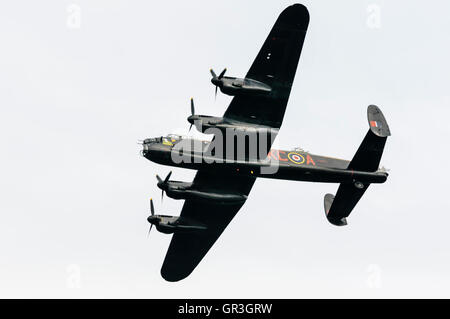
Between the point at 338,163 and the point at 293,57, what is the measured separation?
7.02 m

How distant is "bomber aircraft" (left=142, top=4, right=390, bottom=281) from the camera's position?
3212 centimetres

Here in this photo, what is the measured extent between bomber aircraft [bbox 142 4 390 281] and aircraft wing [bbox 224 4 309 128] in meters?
0.05

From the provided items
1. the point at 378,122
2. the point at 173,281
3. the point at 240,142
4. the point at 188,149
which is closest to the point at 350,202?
the point at 378,122

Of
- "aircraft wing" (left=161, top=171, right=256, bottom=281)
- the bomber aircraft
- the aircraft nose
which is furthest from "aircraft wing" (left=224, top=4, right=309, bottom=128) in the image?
the aircraft nose

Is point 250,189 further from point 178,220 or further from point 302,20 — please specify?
point 302,20

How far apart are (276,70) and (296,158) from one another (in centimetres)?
554

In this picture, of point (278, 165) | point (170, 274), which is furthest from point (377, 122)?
point (170, 274)

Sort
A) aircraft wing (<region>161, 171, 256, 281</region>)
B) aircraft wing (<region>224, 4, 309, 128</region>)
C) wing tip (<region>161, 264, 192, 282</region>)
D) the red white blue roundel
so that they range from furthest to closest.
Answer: wing tip (<region>161, 264, 192, 282</region>) → aircraft wing (<region>161, 171, 256, 281</region>) → the red white blue roundel → aircraft wing (<region>224, 4, 309, 128</region>)

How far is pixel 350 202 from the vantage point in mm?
36219

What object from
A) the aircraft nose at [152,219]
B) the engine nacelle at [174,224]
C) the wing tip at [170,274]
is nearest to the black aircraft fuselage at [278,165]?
the aircraft nose at [152,219]

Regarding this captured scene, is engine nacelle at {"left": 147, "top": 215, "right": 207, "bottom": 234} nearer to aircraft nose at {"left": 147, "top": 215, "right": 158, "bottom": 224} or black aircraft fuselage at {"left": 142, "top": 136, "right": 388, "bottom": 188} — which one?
aircraft nose at {"left": 147, "top": 215, "right": 158, "bottom": 224}

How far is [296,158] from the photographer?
1387 inches

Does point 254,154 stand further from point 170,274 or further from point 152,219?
point 170,274

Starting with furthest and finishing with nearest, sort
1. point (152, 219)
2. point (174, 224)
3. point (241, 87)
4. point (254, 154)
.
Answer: point (174, 224) < point (152, 219) < point (254, 154) < point (241, 87)
